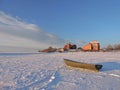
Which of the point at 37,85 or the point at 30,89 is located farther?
the point at 37,85

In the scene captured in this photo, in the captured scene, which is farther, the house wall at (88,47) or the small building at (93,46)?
the house wall at (88,47)

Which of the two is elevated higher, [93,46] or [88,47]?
[93,46]

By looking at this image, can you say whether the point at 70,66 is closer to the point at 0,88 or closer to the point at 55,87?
the point at 55,87

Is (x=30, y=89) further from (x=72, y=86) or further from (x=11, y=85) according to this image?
(x=72, y=86)

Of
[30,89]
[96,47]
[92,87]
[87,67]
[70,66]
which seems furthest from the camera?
[96,47]

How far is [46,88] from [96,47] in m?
40.3

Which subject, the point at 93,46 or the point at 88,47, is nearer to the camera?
the point at 93,46

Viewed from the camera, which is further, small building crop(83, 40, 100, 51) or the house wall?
the house wall

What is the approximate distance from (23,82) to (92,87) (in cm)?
332

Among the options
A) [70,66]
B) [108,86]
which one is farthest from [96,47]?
[108,86]

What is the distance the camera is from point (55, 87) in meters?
7.88

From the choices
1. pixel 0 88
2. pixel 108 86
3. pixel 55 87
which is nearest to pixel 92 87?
pixel 108 86

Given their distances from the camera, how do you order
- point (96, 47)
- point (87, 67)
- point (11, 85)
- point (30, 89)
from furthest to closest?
point (96, 47) → point (87, 67) → point (11, 85) → point (30, 89)

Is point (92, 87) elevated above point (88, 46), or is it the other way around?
point (88, 46)
